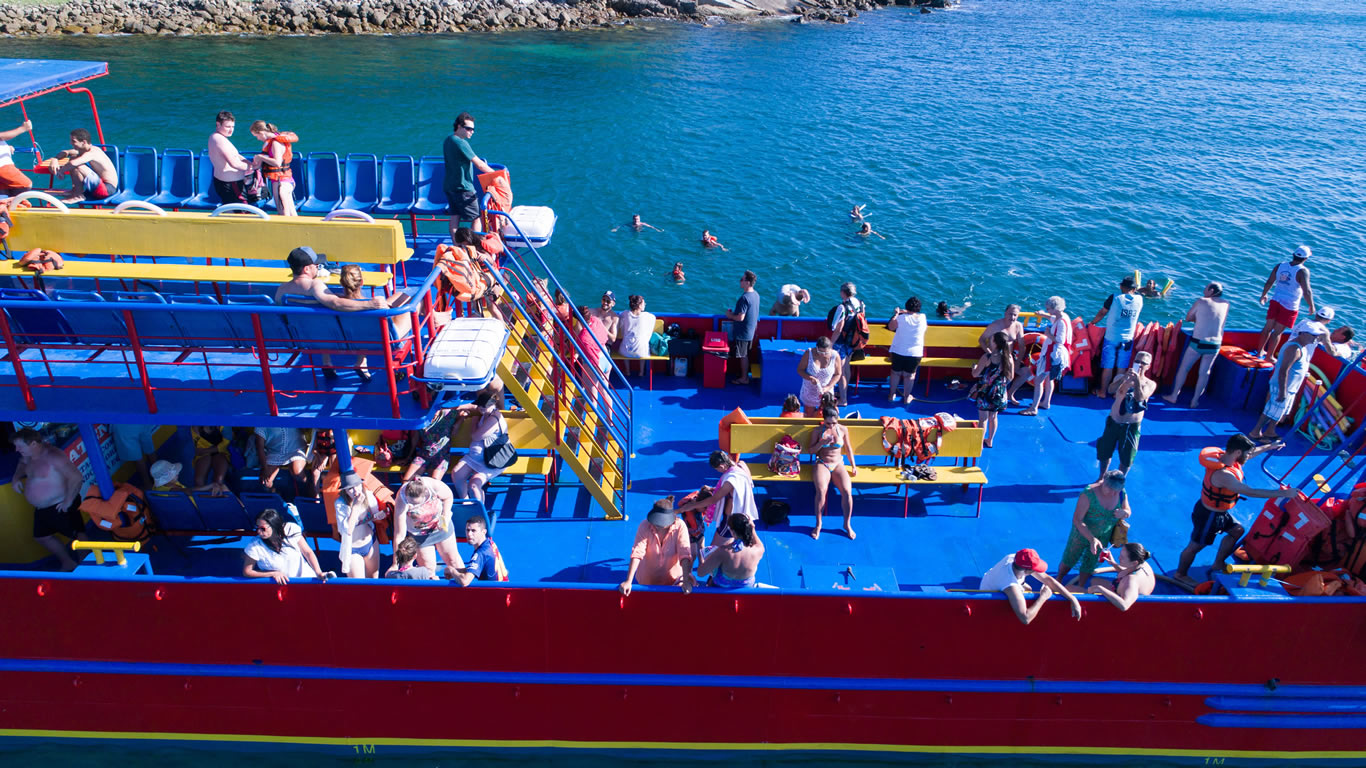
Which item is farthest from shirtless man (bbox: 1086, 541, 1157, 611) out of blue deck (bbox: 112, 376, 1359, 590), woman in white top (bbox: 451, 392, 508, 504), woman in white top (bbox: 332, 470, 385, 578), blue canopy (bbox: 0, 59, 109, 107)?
blue canopy (bbox: 0, 59, 109, 107)

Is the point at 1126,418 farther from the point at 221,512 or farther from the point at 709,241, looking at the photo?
the point at 709,241

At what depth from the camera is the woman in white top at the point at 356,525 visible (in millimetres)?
7730

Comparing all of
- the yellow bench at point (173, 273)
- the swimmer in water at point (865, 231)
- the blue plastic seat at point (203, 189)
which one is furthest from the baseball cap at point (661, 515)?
the swimmer in water at point (865, 231)

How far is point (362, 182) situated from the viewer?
1262 centimetres

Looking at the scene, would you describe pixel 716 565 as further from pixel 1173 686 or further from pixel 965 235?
pixel 965 235

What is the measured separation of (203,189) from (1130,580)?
12978mm

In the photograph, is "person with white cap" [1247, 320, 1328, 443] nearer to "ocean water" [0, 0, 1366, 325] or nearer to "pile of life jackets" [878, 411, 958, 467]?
"pile of life jackets" [878, 411, 958, 467]

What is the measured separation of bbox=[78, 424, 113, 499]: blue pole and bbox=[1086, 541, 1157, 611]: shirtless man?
30.2ft

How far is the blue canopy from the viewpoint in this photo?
36.6 feet

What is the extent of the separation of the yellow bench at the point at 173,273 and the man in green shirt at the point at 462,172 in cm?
188

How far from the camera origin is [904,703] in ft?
27.3

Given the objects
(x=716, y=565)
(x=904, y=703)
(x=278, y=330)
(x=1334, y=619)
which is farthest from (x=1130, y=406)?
(x=278, y=330)

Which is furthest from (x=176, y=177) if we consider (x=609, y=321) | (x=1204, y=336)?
(x=1204, y=336)

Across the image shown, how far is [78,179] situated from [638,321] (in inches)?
309
